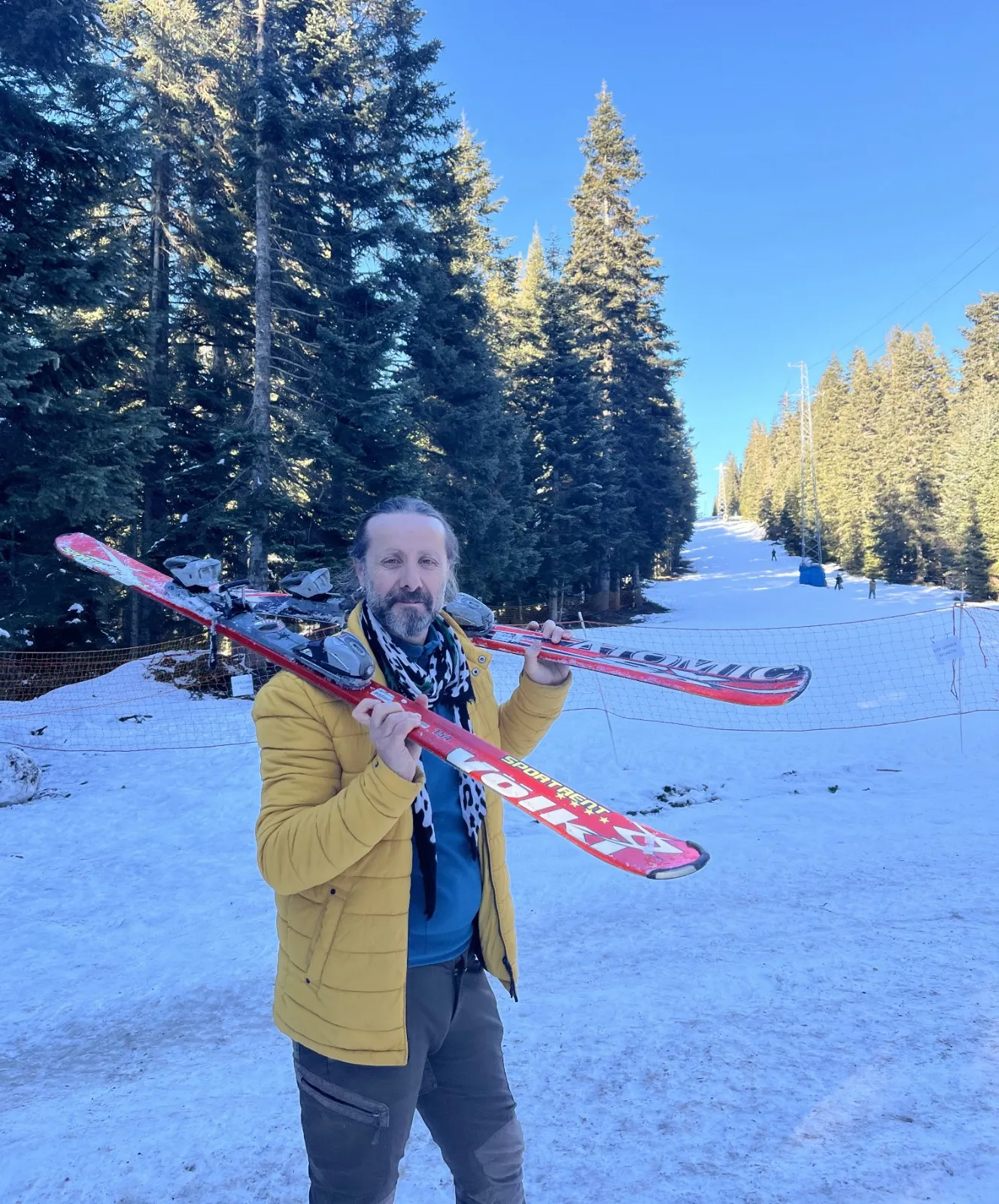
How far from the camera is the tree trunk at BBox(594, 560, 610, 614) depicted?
24875 millimetres

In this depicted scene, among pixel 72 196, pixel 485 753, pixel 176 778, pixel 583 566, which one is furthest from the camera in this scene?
pixel 583 566

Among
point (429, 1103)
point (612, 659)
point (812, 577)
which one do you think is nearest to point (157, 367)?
point (612, 659)

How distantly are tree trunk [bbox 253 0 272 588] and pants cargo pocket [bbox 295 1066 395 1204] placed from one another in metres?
11.6

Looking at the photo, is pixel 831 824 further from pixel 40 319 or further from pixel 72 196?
pixel 72 196

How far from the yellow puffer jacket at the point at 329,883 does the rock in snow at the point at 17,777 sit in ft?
23.1

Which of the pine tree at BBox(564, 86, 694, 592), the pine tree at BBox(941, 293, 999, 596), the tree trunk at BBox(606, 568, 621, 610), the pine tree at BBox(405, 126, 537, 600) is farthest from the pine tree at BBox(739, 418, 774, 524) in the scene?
the pine tree at BBox(405, 126, 537, 600)

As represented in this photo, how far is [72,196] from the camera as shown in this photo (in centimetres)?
1041

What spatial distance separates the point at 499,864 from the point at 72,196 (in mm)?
12668

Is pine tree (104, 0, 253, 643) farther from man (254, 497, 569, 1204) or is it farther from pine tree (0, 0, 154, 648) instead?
man (254, 497, 569, 1204)

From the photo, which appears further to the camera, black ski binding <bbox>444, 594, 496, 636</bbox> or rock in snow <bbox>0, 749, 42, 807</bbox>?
rock in snow <bbox>0, 749, 42, 807</bbox>

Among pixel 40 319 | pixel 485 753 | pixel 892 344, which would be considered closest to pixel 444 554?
pixel 485 753

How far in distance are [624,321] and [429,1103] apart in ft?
95.8

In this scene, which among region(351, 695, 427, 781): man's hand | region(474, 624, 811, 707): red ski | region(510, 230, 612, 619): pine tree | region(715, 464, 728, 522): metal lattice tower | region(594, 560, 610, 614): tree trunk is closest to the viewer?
region(351, 695, 427, 781): man's hand

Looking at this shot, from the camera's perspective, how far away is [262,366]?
1307cm
